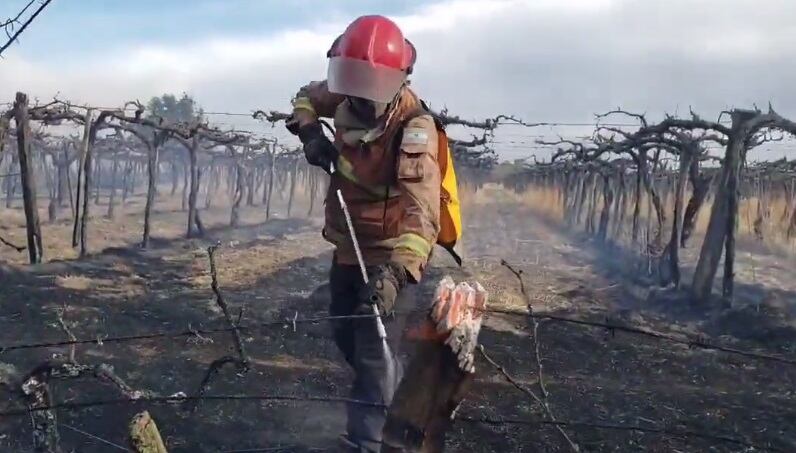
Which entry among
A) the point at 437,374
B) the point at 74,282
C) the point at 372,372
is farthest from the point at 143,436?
the point at 74,282

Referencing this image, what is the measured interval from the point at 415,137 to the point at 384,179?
45 centimetres

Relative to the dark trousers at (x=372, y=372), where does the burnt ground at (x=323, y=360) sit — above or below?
below

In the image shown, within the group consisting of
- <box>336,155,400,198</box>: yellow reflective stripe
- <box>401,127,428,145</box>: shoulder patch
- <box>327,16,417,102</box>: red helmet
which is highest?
<box>327,16,417,102</box>: red helmet

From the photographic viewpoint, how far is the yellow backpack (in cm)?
325

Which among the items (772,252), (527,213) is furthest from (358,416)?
(527,213)

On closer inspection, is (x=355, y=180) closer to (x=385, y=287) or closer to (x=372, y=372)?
(x=372, y=372)

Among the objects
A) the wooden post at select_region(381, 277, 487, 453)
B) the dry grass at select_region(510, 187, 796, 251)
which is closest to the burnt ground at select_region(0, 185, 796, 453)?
the wooden post at select_region(381, 277, 487, 453)

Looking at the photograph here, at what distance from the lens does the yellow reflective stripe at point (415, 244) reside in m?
2.75

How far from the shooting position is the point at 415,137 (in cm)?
299

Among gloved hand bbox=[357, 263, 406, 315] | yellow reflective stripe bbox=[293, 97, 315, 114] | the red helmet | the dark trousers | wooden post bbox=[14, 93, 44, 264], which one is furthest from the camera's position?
wooden post bbox=[14, 93, 44, 264]

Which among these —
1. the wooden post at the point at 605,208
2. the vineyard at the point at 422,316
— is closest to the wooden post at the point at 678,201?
the vineyard at the point at 422,316

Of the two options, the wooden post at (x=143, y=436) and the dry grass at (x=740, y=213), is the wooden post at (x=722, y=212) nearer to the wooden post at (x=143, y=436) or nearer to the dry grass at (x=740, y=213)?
the dry grass at (x=740, y=213)

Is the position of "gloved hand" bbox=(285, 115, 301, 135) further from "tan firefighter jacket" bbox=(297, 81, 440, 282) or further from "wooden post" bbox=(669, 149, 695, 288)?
"wooden post" bbox=(669, 149, 695, 288)

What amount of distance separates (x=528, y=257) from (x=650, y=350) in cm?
1266
